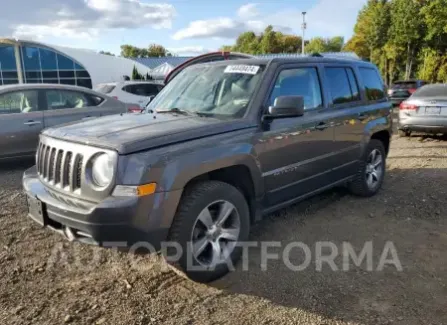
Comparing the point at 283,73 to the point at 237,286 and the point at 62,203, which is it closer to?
the point at 237,286

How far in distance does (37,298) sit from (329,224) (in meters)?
3.11

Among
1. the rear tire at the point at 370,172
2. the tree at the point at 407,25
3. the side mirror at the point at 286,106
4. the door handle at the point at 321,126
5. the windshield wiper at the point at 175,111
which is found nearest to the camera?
the side mirror at the point at 286,106

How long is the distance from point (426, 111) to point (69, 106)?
25.9ft

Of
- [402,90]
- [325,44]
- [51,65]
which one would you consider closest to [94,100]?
[402,90]

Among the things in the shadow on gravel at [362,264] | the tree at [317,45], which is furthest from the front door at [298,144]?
the tree at [317,45]

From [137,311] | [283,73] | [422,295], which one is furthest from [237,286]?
[283,73]

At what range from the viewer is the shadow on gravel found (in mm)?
3059

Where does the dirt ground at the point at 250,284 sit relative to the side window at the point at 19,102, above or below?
below

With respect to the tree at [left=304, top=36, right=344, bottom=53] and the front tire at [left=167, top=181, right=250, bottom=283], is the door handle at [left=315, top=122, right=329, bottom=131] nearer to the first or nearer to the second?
the front tire at [left=167, top=181, right=250, bottom=283]

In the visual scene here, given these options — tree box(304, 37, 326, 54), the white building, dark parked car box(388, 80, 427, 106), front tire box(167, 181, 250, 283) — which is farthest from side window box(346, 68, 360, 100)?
tree box(304, 37, 326, 54)

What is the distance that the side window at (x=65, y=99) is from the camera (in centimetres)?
748

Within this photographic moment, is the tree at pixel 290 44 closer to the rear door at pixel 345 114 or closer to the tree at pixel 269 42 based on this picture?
the tree at pixel 269 42

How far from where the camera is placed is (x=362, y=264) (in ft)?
12.2

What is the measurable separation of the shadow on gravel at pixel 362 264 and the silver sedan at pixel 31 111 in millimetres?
4673
